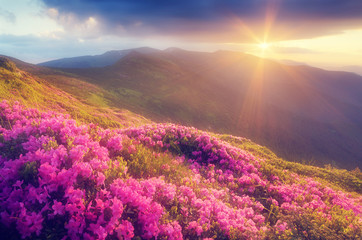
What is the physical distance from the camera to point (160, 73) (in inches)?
2539

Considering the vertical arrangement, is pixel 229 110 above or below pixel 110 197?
below

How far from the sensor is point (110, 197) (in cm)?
383

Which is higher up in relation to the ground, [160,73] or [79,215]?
[160,73]

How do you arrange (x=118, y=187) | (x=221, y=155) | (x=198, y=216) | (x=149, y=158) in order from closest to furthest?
(x=118, y=187) → (x=198, y=216) → (x=149, y=158) → (x=221, y=155)

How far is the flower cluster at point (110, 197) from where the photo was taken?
330 cm

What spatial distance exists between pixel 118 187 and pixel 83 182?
817mm

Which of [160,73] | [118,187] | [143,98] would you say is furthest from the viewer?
[160,73]

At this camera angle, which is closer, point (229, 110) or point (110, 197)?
point (110, 197)

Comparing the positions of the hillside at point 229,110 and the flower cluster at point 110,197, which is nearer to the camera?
the flower cluster at point 110,197

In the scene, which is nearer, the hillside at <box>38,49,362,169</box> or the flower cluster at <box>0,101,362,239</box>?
the flower cluster at <box>0,101,362,239</box>

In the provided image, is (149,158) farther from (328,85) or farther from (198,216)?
(328,85)

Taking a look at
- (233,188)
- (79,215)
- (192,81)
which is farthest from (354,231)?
(192,81)

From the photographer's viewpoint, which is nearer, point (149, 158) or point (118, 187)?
point (118, 187)

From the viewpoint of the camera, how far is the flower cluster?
3.30m
